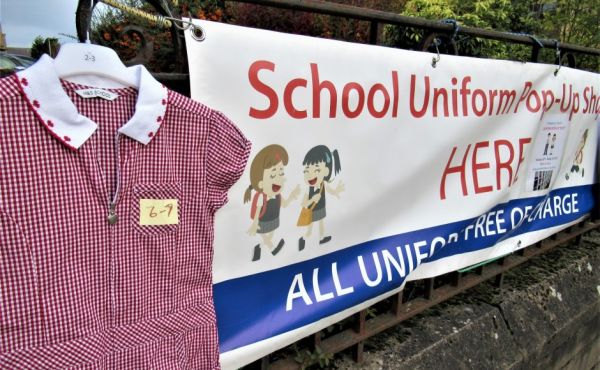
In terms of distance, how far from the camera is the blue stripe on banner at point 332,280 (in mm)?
1270

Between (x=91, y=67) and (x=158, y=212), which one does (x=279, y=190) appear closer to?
(x=158, y=212)

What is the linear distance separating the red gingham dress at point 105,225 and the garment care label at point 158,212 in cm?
1

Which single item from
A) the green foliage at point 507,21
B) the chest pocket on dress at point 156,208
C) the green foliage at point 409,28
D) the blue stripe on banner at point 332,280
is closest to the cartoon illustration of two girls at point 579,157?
the blue stripe on banner at point 332,280

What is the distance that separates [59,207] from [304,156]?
681 mm

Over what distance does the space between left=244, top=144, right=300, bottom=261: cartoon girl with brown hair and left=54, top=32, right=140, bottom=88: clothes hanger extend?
1.35ft

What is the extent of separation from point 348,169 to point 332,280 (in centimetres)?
38

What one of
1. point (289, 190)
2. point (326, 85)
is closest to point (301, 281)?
point (289, 190)

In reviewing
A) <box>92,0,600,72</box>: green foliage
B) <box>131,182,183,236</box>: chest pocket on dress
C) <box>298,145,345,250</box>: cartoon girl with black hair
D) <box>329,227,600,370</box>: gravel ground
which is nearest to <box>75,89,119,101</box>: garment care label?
<box>131,182,183,236</box>: chest pocket on dress

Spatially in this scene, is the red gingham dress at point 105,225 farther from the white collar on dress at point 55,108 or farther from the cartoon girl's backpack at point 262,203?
the cartoon girl's backpack at point 262,203

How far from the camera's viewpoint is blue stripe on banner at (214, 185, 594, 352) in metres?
1.27

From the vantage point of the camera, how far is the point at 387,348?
5.85 feet

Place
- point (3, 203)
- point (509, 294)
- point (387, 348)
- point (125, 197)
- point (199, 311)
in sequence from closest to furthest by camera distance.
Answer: point (3, 203) < point (125, 197) < point (199, 311) < point (387, 348) < point (509, 294)

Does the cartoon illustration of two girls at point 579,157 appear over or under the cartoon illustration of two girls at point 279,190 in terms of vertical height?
under

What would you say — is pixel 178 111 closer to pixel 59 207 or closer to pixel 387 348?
pixel 59 207
